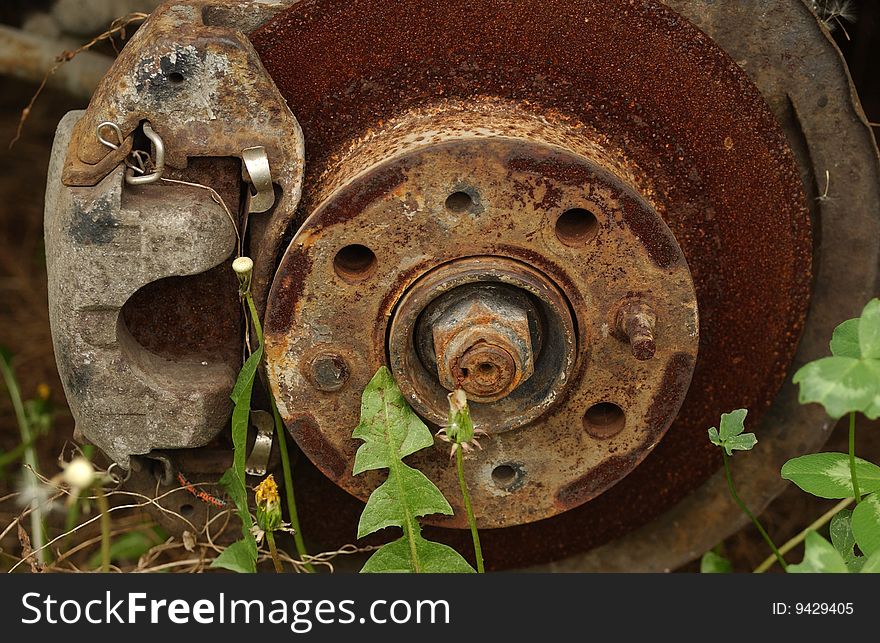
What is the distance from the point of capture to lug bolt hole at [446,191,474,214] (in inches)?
45.5

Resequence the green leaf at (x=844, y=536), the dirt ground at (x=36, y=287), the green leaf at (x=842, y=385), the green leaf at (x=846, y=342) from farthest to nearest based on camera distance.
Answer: the dirt ground at (x=36, y=287), the green leaf at (x=844, y=536), the green leaf at (x=846, y=342), the green leaf at (x=842, y=385)

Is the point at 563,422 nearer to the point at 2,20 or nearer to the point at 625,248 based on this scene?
the point at 625,248

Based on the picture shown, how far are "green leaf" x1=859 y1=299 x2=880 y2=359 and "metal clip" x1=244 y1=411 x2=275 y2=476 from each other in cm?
70

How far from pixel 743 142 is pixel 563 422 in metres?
0.41

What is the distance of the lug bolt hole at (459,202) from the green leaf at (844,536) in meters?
0.57

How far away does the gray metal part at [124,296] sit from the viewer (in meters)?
1.18

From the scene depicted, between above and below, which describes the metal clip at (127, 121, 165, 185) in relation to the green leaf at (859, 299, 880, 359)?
above

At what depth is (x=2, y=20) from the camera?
211 centimetres

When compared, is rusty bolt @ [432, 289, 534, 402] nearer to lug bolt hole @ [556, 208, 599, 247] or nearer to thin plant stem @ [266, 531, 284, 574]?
lug bolt hole @ [556, 208, 599, 247]

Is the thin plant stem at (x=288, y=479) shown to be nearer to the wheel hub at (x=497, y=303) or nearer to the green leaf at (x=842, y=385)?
the wheel hub at (x=497, y=303)

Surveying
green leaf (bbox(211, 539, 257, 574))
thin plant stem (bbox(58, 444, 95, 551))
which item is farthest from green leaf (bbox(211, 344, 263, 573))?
thin plant stem (bbox(58, 444, 95, 551))

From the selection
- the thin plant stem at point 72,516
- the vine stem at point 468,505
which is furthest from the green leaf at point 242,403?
the thin plant stem at point 72,516

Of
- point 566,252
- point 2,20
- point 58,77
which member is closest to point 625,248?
point 566,252

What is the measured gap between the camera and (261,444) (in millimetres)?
1340
